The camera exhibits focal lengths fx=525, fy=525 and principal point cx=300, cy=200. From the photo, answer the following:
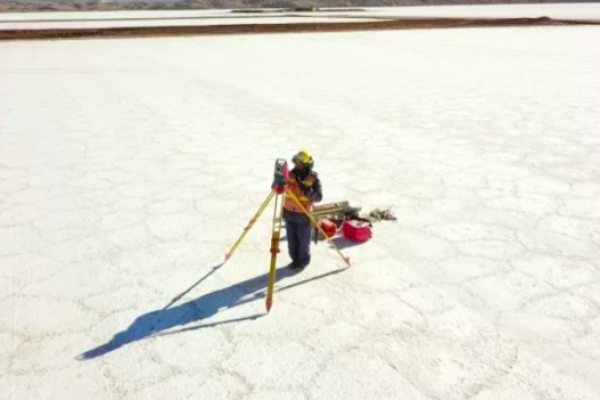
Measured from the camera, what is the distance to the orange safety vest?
3547 millimetres

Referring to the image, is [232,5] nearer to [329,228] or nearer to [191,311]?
[329,228]

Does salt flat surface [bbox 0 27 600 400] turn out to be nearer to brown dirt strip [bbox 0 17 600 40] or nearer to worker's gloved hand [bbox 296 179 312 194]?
worker's gloved hand [bbox 296 179 312 194]

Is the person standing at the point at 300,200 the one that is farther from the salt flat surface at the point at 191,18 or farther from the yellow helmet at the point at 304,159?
the salt flat surface at the point at 191,18

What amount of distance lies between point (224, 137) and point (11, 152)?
2686 mm

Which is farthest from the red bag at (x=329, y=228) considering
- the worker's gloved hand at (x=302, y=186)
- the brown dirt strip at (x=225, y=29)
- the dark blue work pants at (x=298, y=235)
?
the brown dirt strip at (x=225, y=29)

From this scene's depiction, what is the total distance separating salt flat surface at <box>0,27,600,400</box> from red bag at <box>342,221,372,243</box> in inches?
6.1

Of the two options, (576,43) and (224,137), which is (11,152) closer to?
(224,137)

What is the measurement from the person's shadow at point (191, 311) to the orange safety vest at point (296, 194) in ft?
1.74

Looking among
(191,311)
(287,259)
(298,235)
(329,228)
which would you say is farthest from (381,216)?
(191,311)

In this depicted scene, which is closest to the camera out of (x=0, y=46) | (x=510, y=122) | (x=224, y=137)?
(x=224, y=137)

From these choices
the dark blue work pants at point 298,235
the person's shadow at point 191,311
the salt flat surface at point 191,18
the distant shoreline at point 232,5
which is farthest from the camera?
the distant shoreline at point 232,5

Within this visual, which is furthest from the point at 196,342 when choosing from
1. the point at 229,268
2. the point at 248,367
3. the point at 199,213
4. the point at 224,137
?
the point at 224,137

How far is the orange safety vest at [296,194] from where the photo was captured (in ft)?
11.6

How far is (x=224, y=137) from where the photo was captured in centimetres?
730
